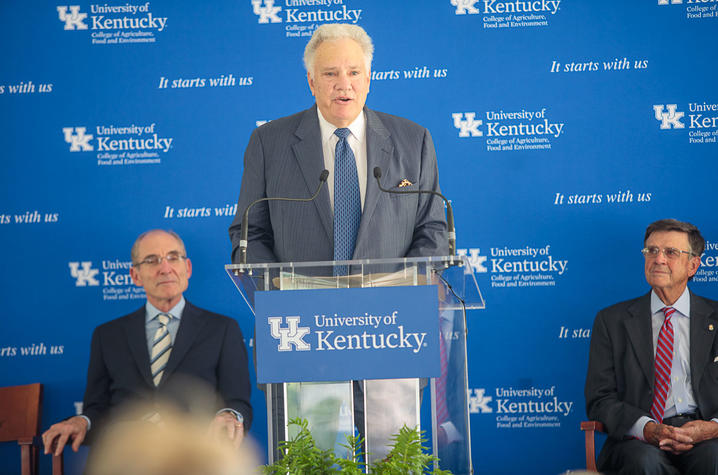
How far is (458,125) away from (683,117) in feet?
4.35

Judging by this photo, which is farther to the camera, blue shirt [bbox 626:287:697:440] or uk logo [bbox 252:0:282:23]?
uk logo [bbox 252:0:282:23]

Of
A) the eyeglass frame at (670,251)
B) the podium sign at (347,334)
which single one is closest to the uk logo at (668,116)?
the eyeglass frame at (670,251)

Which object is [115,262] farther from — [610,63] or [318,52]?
[610,63]

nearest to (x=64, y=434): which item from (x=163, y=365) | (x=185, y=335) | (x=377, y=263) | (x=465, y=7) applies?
(x=163, y=365)

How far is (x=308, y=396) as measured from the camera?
183 cm

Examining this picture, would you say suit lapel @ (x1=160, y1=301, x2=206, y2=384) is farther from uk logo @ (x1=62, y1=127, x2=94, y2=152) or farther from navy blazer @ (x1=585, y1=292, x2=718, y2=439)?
navy blazer @ (x1=585, y1=292, x2=718, y2=439)

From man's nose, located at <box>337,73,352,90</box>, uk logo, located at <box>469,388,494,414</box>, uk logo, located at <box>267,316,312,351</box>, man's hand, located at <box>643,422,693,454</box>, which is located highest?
man's nose, located at <box>337,73,352,90</box>

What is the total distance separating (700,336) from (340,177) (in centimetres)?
212

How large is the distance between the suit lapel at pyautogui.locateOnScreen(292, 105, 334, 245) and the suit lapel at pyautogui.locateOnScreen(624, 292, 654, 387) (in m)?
1.90

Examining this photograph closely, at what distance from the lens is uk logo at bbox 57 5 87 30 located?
4602 mm

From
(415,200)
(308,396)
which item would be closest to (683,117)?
(415,200)

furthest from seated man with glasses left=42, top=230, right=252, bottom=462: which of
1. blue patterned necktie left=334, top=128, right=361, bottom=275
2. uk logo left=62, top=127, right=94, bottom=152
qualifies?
blue patterned necktie left=334, top=128, right=361, bottom=275

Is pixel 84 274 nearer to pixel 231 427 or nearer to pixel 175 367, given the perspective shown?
pixel 175 367

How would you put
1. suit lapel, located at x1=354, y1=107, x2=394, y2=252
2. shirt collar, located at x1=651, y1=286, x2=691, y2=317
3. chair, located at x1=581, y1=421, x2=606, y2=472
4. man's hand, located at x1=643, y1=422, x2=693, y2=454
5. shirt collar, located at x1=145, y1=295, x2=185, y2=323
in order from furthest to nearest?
shirt collar, located at x1=145, y1=295, x2=185, y2=323
shirt collar, located at x1=651, y1=286, x2=691, y2=317
chair, located at x1=581, y1=421, x2=606, y2=472
man's hand, located at x1=643, y1=422, x2=693, y2=454
suit lapel, located at x1=354, y1=107, x2=394, y2=252
